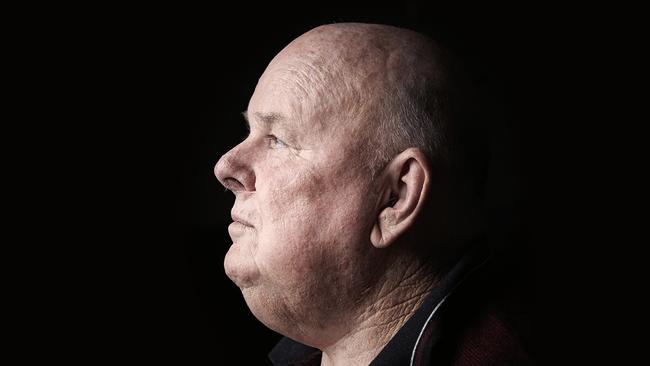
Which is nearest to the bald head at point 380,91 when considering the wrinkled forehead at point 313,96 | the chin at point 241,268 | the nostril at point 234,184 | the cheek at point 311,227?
the wrinkled forehead at point 313,96

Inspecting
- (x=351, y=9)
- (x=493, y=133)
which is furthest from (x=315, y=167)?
(x=351, y=9)

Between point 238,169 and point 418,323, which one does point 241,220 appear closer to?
point 238,169

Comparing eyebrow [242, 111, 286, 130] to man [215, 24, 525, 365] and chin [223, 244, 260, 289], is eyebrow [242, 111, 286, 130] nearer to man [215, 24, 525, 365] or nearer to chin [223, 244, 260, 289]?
man [215, 24, 525, 365]

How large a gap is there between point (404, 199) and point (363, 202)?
0.34ft

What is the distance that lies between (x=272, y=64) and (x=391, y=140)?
0.40 metres

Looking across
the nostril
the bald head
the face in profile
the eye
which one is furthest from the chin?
the bald head

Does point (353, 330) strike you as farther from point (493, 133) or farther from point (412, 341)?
point (493, 133)

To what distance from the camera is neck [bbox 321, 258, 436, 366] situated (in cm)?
233

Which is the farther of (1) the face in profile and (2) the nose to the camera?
(2) the nose

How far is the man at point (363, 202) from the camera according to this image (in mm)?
2260

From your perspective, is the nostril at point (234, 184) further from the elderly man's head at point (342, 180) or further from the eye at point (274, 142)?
the eye at point (274, 142)

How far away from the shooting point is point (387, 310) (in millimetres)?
2340

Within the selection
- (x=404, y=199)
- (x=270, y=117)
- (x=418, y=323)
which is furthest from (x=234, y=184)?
(x=418, y=323)

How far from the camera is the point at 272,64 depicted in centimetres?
246
